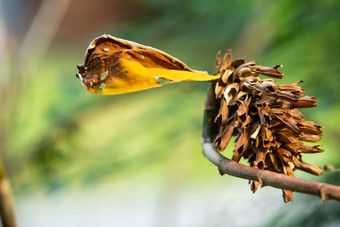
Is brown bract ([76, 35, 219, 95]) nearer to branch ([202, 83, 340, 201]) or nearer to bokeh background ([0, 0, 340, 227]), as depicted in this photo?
branch ([202, 83, 340, 201])

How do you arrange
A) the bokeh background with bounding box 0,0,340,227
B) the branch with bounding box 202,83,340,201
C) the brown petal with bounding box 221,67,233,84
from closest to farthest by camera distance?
the branch with bounding box 202,83,340,201, the brown petal with bounding box 221,67,233,84, the bokeh background with bounding box 0,0,340,227

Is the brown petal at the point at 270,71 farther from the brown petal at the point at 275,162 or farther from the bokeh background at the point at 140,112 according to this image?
the bokeh background at the point at 140,112

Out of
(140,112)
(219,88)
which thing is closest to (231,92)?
(219,88)

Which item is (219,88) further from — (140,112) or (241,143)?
(140,112)

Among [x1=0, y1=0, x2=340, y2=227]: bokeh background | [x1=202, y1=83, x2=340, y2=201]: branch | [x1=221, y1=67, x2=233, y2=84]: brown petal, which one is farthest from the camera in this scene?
[x1=0, y1=0, x2=340, y2=227]: bokeh background

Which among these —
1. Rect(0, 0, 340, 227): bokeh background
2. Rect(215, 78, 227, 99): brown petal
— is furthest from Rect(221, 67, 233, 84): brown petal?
Rect(0, 0, 340, 227): bokeh background

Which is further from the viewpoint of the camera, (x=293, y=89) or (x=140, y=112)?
(x=140, y=112)

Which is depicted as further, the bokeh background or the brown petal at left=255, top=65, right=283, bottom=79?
the bokeh background
